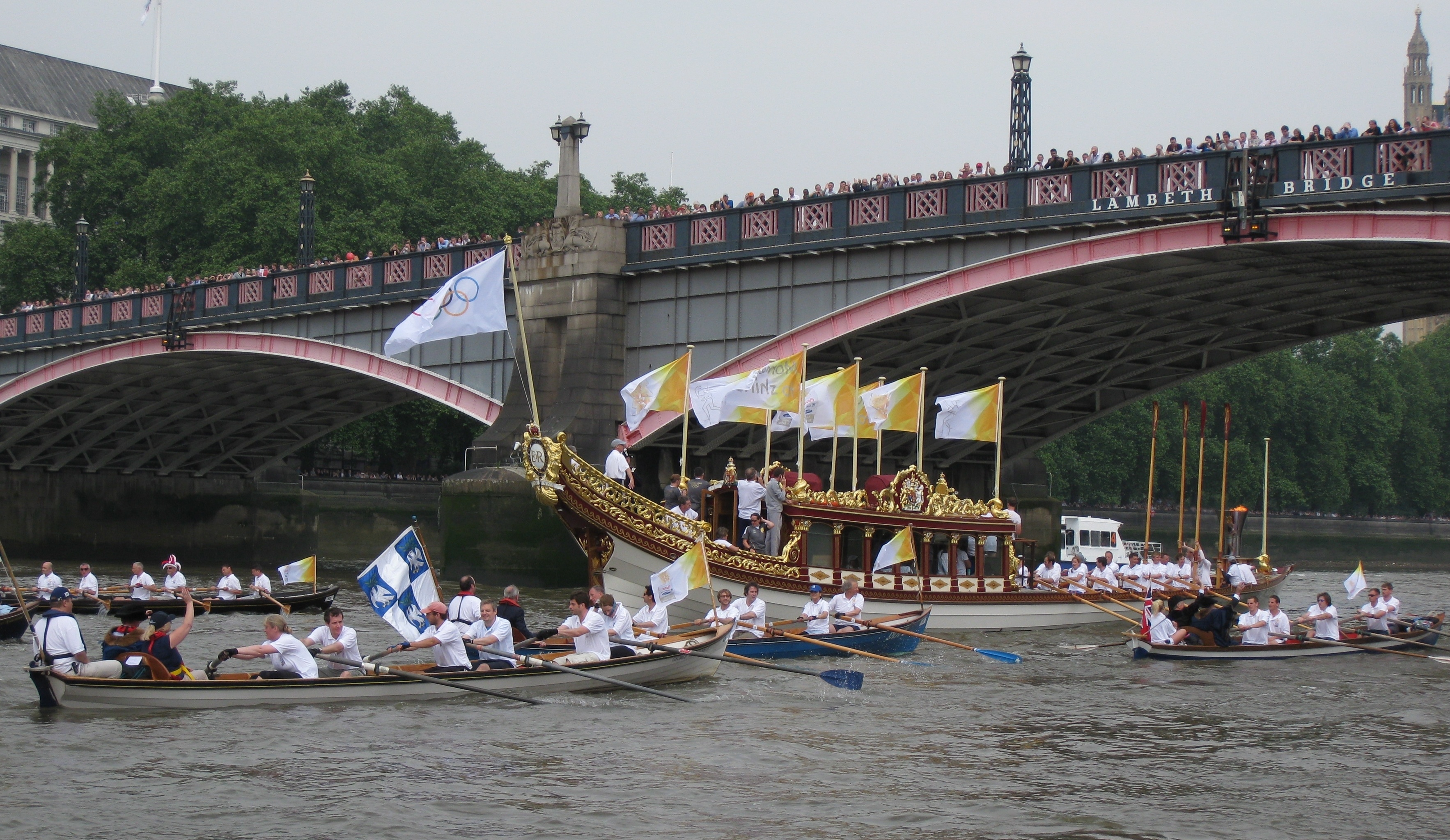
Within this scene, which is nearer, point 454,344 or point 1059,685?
point 1059,685

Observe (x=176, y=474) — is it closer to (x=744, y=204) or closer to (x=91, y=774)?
(x=744, y=204)

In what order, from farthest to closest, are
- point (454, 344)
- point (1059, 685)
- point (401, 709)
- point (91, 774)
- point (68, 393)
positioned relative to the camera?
point (68, 393), point (454, 344), point (1059, 685), point (401, 709), point (91, 774)

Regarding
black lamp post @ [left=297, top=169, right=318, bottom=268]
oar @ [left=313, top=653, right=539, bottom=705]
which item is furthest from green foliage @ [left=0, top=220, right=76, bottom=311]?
oar @ [left=313, top=653, right=539, bottom=705]

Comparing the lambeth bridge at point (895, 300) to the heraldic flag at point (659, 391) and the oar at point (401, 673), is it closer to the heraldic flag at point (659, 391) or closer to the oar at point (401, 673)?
the heraldic flag at point (659, 391)

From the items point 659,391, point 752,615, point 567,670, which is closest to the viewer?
point 567,670

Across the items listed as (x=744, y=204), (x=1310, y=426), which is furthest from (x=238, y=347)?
(x=1310, y=426)

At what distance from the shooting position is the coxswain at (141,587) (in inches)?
1346

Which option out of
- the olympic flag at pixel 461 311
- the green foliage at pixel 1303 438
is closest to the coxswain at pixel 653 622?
the olympic flag at pixel 461 311

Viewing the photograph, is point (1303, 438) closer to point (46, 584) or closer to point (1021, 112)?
point (1021, 112)

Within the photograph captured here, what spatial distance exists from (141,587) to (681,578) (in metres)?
15.6

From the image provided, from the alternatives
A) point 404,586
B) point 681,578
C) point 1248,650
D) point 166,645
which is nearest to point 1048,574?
point 1248,650

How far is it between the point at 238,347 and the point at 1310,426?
67107 millimetres

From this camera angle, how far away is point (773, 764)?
17219 mm

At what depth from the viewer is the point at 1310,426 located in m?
95.4
